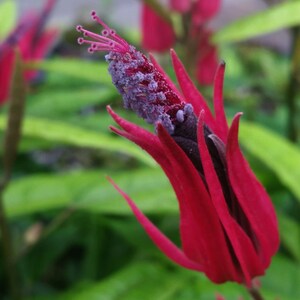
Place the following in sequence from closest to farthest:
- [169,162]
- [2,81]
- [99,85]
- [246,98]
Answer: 1. [169,162]
2. [2,81]
3. [246,98]
4. [99,85]

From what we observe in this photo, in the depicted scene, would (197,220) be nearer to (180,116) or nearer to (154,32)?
(180,116)

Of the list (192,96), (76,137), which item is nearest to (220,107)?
(192,96)

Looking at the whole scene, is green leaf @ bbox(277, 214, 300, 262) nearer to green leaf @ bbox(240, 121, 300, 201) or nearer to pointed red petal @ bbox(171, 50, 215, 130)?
green leaf @ bbox(240, 121, 300, 201)

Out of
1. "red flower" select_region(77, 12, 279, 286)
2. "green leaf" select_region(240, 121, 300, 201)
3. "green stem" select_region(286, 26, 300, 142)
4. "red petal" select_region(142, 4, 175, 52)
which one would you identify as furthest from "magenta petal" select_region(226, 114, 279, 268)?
"red petal" select_region(142, 4, 175, 52)

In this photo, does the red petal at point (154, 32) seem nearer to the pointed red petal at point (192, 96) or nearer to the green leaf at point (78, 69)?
the green leaf at point (78, 69)

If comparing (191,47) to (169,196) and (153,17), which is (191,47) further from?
(169,196)

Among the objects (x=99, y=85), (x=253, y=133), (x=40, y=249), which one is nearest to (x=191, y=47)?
(x=253, y=133)
